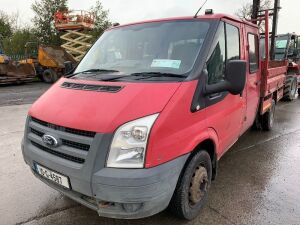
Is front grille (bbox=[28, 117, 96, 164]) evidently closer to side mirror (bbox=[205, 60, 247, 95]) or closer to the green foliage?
side mirror (bbox=[205, 60, 247, 95])

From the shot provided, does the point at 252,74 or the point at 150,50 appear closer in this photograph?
the point at 150,50

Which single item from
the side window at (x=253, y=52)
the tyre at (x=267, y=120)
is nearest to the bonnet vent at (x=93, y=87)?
the side window at (x=253, y=52)

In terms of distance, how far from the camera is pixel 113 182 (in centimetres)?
242

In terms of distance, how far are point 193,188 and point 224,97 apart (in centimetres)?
114

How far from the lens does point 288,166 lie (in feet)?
15.6

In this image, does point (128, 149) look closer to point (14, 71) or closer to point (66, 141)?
point (66, 141)

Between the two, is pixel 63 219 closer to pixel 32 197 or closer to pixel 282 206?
pixel 32 197

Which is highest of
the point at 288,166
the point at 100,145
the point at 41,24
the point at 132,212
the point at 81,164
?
the point at 41,24

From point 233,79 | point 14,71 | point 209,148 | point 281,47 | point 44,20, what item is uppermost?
point 44,20

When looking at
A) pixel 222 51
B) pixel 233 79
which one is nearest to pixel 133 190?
pixel 233 79

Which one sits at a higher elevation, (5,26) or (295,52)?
(5,26)

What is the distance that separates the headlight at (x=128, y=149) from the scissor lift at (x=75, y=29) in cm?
2121

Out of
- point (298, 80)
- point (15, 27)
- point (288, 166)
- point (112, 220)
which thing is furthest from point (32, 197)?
point (15, 27)

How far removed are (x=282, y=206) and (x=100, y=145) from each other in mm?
2345
